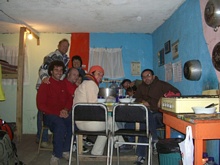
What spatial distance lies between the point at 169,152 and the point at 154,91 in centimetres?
152

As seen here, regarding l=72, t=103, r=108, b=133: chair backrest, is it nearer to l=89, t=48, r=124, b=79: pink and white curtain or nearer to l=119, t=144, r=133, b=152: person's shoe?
l=119, t=144, r=133, b=152: person's shoe

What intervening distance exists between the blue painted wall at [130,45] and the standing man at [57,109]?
2089 mm

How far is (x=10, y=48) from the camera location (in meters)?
5.10

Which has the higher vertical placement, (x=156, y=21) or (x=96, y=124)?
(x=156, y=21)

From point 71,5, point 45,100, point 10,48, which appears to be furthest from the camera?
point 10,48

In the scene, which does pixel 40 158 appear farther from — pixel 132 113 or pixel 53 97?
pixel 132 113

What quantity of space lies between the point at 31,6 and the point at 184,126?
287cm

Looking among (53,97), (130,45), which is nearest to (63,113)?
(53,97)

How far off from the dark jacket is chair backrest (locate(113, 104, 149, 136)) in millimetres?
1125

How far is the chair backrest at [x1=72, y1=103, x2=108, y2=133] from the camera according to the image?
2.38 metres

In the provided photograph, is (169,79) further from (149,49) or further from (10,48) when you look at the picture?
(10,48)

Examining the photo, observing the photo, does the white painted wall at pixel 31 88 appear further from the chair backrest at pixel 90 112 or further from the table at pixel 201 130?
the table at pixel 201 130

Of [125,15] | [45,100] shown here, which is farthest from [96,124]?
[125,15]

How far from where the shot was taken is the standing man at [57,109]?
9.15 feet
